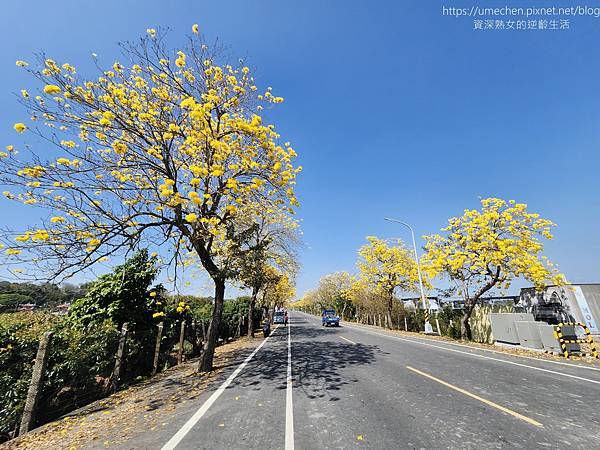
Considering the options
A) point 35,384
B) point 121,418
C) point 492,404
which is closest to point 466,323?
point 492,404

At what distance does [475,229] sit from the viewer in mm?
17609

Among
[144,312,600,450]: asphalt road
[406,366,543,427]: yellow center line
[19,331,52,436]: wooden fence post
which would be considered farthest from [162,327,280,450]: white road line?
[406,366,543,427]: yellow center line

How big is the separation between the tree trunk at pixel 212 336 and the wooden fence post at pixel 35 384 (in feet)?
15.7

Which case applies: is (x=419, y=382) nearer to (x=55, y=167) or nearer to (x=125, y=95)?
(x=55, y=167)

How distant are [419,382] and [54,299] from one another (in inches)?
378

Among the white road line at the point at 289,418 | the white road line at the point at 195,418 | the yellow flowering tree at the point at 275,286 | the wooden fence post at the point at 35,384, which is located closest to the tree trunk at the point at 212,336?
the white road line at the point at 195,418

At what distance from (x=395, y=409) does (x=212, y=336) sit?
6880mm

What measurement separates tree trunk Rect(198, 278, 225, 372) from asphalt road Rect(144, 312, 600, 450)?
0.81m

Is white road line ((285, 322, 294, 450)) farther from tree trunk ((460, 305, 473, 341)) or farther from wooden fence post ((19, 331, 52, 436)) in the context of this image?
tree trunk ((460, 305, 473, 341))

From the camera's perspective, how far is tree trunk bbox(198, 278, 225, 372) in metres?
9.82

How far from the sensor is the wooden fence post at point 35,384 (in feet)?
17.6

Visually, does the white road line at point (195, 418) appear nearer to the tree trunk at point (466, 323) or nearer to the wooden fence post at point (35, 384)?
the wooden fence post at point (35, 384)

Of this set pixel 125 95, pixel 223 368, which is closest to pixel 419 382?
pixel 223 368

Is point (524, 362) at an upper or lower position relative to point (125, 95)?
lower
